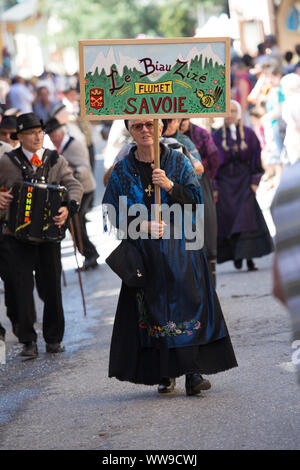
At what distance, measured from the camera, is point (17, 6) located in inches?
3113

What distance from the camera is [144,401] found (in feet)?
24.4

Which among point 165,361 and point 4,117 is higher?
point 4,117

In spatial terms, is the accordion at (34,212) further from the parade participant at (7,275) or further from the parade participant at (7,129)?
the parade participant at (7,129)

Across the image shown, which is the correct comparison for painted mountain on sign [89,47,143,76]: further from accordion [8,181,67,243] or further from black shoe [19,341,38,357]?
black shoe [19,341,38,357]

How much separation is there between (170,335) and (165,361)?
6.4 inches

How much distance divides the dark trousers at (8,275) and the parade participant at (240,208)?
3724 mm

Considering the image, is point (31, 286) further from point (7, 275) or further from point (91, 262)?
point (91, 262)

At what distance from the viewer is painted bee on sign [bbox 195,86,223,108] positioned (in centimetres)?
746

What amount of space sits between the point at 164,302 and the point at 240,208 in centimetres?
580

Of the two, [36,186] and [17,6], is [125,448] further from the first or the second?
[17,6]

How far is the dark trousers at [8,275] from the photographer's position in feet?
31.1

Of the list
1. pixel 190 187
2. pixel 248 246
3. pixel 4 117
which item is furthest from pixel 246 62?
pixel 190 187
